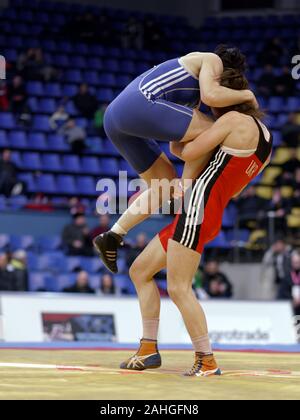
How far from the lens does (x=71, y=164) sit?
15.8m

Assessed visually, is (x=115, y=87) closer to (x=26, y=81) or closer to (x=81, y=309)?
(x=26, y=81)

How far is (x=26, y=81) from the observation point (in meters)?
17.5

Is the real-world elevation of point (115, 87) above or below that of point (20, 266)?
above

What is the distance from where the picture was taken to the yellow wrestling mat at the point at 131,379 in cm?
397

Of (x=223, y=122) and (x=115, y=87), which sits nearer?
(x=223, y=122)

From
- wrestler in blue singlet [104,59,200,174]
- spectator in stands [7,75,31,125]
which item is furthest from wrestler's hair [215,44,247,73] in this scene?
spectator in stands [7,75,31,125]

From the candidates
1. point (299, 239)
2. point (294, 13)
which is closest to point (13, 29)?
point (294, 13)

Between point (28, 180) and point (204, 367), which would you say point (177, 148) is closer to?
point (204, 367)

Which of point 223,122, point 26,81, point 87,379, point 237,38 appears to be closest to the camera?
point 87,379

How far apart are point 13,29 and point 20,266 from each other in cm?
801

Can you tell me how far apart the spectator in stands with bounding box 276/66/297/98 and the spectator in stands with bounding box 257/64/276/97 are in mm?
95

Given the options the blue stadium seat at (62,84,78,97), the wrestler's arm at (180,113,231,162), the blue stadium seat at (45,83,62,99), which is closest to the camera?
the wrestler's arm at (180,113,231,162)

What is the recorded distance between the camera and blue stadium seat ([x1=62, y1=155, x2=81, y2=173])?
15.7 m

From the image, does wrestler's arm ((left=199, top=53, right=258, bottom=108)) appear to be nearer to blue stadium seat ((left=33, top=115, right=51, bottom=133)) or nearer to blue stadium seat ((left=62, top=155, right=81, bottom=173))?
blue stadium seat ((left=62, top=155, right=81, bottom=173))
